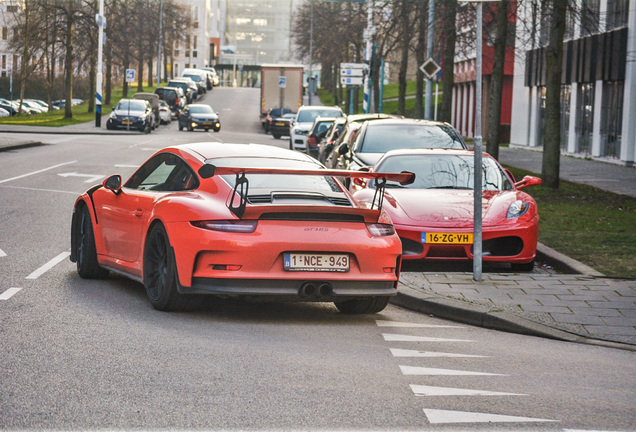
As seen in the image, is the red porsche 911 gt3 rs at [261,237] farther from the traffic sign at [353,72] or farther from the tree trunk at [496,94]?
the traffic sign at [353,72]

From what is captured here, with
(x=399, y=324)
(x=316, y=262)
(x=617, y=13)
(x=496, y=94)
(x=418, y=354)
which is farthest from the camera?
(x=617, y=13)

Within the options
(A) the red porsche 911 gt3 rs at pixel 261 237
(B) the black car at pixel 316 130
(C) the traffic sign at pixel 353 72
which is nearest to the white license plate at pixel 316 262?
(A) the red porsche 911 gt3 rs at pixel 261 237

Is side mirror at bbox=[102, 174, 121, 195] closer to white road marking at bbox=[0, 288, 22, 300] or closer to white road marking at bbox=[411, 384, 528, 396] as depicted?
white road marking at bbox=[0, 288, 22, 300]

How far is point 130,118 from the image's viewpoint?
52156 millimetres

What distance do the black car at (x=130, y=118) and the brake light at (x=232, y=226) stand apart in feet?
147

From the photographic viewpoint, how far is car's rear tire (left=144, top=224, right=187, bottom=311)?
26.8ft

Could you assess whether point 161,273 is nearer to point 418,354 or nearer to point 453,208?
point 418,354

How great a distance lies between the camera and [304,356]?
689 centimetres

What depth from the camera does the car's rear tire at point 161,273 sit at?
8180 millimetres

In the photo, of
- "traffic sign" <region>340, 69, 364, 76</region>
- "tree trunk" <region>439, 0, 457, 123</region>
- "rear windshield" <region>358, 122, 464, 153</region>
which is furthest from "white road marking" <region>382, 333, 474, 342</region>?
"traffic sign" <region>340, 69, 364, 76</region>

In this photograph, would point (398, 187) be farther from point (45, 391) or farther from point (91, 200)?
point (45, 391)

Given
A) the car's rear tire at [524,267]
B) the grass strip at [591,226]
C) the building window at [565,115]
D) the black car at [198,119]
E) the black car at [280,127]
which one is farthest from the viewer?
the black car at [198,119]

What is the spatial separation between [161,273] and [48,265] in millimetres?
2816

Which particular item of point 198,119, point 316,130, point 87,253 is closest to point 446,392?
point 87,253
